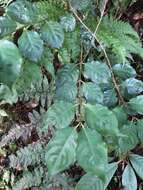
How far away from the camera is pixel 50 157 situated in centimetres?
87

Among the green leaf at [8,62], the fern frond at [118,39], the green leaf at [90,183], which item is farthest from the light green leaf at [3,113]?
the green leaf at [8,62]

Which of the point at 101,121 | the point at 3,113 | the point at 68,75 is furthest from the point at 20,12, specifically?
the point at 3,113

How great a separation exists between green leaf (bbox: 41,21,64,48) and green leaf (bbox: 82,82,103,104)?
143 mm

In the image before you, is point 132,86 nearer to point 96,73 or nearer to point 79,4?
point 96,73

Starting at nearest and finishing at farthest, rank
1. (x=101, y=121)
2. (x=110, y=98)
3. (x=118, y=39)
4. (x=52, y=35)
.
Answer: (x=101, y=121)
(x=52, y=35)
(x=110, y=98)
(x=118, y=39)

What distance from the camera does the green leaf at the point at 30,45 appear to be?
39.2 inches

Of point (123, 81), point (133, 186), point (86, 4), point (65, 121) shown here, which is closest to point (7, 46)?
point (65, 121)

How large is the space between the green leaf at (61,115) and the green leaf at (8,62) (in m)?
0.21

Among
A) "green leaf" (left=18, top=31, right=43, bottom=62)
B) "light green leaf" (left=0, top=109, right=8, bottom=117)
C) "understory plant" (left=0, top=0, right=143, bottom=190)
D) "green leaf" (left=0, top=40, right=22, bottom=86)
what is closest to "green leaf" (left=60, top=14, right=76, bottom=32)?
"understory plant" (left=0, top=0, right=143, bottom=190)

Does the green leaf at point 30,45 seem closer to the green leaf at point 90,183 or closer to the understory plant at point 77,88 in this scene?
the understory plant at point 77,88

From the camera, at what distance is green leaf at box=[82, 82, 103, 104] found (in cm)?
107

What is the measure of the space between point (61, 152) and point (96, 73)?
1.10 feet

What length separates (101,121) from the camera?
925 millimetres

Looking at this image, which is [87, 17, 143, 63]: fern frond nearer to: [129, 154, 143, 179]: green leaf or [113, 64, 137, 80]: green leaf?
[113, 64, 137, 80]: green leaf
